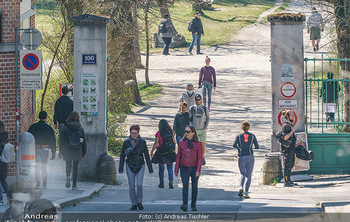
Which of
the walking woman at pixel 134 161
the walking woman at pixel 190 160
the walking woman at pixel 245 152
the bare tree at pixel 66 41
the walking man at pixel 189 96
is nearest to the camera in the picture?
the walking woman at pixel 190 160

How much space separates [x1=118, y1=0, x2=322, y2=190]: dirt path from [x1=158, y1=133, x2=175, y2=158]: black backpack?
4.55ft

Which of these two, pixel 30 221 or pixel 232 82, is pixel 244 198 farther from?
pixel 232 82

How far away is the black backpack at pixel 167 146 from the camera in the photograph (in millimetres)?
13906

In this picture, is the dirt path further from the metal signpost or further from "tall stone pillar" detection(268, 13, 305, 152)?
the metal signpost

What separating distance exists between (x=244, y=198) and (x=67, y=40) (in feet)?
29.8

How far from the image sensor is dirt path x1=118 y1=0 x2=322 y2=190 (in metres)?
17.4

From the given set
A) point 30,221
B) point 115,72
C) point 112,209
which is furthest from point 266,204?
point 115,72

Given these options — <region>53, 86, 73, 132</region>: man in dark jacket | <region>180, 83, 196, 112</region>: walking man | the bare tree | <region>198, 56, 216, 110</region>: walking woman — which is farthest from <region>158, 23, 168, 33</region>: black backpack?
<region>53, 86, 73, 132</region>: man in dark jacket

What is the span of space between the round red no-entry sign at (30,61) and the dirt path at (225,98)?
12.2 feet

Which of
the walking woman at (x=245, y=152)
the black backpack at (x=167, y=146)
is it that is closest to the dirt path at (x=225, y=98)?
the black backpack at (x=167, y=146)

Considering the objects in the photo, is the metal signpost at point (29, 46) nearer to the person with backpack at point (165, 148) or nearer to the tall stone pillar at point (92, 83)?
the tall stone pillar at point (92, 83)

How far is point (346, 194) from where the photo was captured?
12.9m

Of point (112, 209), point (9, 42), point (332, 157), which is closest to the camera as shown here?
point (112, 209)

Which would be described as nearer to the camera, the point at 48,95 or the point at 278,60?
the point at 278,60
